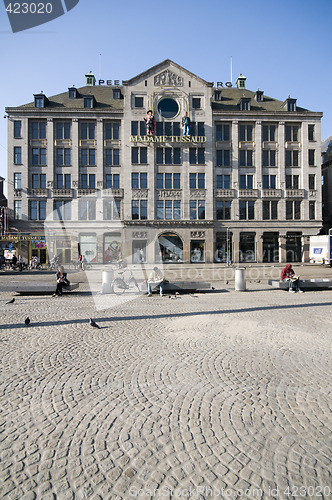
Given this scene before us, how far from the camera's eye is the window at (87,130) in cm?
3819

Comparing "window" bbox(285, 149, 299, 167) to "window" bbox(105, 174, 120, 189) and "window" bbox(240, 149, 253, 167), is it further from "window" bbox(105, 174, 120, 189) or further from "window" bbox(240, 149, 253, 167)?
"window" bbox(105, 174, 120, 189)

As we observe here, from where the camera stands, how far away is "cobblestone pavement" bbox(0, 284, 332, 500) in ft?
8.39

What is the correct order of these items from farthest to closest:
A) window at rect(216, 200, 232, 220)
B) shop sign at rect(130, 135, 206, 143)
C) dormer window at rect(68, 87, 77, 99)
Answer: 1. dormer window at rect(68, 87, 77, 99)
2. window at rect(216, 200, 232, 220)
3. shop sign at rect(130, 135, 206, 143)

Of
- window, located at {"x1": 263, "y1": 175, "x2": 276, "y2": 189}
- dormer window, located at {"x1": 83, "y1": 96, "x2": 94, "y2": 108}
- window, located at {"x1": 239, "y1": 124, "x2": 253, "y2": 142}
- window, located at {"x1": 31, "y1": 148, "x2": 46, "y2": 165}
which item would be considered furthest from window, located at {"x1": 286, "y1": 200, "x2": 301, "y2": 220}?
window, located at {"x1": 31, "y1": 148, "x2": 46, "y2": 165}

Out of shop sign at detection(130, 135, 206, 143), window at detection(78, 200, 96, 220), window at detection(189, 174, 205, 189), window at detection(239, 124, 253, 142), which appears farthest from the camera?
window at detection(239, 124, 253, 142)

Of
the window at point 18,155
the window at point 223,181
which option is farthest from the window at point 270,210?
the window at point 18,155

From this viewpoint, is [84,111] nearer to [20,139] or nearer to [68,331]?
[20,139]

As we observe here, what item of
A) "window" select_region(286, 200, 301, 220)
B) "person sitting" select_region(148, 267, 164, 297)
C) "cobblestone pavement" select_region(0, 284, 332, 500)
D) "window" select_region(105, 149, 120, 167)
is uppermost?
"window" select_region(105, 149, 120, 167)

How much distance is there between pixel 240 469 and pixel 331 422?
4.94 ft

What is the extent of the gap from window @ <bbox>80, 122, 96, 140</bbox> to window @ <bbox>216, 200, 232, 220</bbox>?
19.6m

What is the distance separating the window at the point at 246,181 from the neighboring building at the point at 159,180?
14cm

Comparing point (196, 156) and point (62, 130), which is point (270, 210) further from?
point (62, 130)

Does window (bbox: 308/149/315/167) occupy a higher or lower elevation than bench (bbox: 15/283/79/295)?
higher

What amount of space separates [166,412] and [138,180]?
3634 cm
